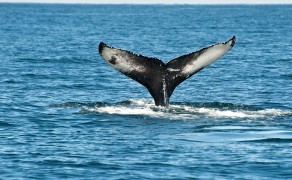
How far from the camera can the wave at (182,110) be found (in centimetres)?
1933

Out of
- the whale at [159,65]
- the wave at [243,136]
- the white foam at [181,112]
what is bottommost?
the wave at [243,136]

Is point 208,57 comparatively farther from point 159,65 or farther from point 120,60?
point 120,60

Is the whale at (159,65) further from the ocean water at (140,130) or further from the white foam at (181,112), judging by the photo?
the ocean water at (140,130)

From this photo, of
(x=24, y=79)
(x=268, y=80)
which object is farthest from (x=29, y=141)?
(x=268, y=80)

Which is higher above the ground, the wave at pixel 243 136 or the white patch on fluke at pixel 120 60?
the white patch on fluke at pixel 120 60

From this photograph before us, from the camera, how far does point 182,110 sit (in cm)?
1989

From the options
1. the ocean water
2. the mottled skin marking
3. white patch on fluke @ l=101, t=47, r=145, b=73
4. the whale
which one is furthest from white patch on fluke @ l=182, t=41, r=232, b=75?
the mottled skin marking

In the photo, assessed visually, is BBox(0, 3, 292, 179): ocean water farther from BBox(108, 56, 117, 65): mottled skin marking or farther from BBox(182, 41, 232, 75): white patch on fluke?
BBox(108, 56, 117, 65): mottled skin marking

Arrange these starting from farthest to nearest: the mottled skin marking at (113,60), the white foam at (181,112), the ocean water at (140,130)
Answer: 1. the white foam at (181,112)
2. the mottled skin marking at (113,60)
3. the ocean water at (140,130)

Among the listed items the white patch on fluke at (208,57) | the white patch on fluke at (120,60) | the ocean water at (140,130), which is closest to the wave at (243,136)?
the ocean water at (140,130)

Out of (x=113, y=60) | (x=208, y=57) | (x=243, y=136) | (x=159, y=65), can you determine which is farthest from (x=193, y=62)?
(x=243, y=136)

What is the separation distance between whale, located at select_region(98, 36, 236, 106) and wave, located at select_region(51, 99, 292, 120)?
0.45 meters

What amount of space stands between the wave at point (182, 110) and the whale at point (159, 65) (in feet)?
1.48

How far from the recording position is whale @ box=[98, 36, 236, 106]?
1819cm
